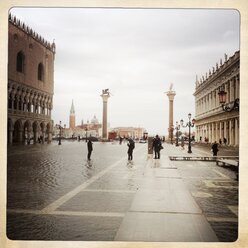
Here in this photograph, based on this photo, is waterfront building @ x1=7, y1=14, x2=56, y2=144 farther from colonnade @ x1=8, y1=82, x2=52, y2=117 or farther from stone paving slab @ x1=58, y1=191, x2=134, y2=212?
stone paving slab @ x1=58, y1=191, x2=134, y2=212

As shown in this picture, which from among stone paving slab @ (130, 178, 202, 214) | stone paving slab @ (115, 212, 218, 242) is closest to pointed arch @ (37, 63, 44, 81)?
stone paving slab @ (130, 178, 202, 214)

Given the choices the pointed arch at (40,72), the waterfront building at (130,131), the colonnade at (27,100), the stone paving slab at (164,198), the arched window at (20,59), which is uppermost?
the arched window at (20,59)

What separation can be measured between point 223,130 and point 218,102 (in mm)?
4019

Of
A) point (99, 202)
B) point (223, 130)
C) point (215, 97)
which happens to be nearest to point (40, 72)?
point (215, 97)

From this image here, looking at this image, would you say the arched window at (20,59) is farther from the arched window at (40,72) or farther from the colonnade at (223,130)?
the colonnade at (223,130)

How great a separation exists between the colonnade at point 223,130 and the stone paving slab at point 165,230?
980 inches

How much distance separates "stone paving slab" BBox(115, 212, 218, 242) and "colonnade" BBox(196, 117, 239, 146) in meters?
24.9

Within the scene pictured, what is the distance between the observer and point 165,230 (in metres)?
5.55

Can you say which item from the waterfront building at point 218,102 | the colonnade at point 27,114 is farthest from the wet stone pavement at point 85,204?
the colonnade at point 27,114

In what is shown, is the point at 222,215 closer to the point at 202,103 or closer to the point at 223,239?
the point at 223,239

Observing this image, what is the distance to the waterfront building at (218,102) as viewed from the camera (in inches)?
1270

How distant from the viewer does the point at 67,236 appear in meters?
5.64

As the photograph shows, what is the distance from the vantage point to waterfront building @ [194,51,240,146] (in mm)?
32250

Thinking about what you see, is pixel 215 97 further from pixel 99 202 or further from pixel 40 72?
pixel 99 202
